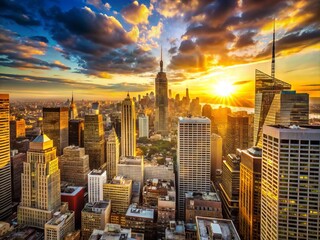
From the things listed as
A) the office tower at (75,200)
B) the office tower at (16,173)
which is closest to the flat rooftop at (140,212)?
the office tower at (75,200)

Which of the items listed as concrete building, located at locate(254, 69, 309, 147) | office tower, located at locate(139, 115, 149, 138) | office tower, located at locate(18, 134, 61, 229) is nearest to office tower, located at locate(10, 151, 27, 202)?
office tower, located at locate(18, 134, 61, 229)

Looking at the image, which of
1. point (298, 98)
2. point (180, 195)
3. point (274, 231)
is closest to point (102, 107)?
point (180, 195)

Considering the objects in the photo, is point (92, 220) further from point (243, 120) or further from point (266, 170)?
point (243, 120)

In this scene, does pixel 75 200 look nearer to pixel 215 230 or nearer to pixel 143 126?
pixel 215 230

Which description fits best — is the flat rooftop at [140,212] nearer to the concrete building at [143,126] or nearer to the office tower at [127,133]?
the office tower at [127,133]

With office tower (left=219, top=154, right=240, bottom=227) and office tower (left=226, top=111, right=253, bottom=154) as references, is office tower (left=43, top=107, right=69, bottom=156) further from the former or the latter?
office tower (left=226, top=111, right=253, bottom=154)

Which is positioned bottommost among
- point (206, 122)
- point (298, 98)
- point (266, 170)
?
point (266, 170)
